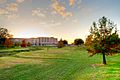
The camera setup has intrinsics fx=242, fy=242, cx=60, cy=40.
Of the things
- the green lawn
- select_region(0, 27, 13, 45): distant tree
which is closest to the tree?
the green lawn

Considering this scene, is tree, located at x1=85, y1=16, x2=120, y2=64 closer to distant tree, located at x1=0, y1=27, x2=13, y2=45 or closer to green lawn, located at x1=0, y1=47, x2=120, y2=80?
green lawn, located at x1=0, y1=47, x2=120, y2=80

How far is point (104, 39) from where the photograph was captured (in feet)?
164

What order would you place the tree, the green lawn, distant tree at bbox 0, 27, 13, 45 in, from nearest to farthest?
the green lawn → the tree → distant tree at bbox 0, 27, 13, 45

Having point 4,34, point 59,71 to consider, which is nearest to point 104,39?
point 59,71

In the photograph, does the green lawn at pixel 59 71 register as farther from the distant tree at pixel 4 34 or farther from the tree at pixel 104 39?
the distant tree at pixel 4 34

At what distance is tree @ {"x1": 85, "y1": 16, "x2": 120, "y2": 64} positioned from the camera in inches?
1949

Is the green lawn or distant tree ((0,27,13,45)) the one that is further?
distant tree ((0,27,13,45))

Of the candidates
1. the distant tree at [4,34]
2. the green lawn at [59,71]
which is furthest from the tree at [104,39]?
the distant tree at [4,34]

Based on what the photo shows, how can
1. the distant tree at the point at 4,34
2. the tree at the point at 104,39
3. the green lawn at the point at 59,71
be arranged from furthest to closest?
the distant tree at the point at 4,34, the tree at the point at 104,39, the green lawn at the point at 59,71

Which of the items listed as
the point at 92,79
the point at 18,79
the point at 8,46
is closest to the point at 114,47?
the point at 92,79

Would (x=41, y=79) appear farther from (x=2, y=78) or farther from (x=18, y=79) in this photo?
(x=2, y=78)

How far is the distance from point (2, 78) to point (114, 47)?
2727 cm

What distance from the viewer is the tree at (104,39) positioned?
49.5 m

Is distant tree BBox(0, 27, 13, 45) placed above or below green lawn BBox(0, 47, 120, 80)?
above
